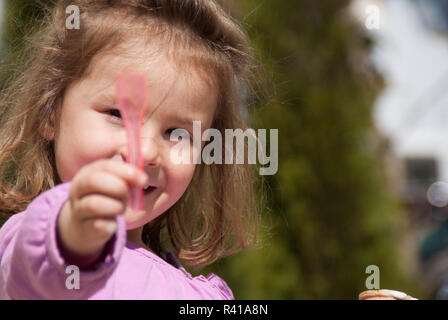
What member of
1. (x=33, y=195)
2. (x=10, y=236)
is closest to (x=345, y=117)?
(x=33, y=195)

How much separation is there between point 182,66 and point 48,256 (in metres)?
0.44

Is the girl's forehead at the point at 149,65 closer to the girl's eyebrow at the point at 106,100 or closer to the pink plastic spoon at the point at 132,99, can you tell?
the girl's eyebrow at the point at 106,100

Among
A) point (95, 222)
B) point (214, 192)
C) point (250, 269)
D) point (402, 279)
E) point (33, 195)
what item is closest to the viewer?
point (95, 222)

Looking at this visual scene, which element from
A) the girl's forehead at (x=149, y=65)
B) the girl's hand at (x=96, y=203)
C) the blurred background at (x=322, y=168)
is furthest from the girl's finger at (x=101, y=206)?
the blurred background at (x=322, y=168)

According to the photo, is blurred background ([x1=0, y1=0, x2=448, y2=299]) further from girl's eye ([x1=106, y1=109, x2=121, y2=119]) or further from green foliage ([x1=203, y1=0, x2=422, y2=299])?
girl's eye ([x1=106, y1=109, x2=121, y2=119])

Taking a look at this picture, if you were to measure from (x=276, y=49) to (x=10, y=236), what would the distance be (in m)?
2.35

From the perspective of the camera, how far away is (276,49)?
9.69ft

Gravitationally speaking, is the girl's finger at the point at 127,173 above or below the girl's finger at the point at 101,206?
above

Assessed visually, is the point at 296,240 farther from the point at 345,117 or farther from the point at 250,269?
the point at 345,117

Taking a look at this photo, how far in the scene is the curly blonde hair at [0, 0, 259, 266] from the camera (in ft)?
3.22

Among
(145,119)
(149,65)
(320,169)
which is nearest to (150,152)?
(145,119)

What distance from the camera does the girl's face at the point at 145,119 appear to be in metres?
0.83

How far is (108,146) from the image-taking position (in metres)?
0.82

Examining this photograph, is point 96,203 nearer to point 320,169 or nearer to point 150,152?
point 150,152
